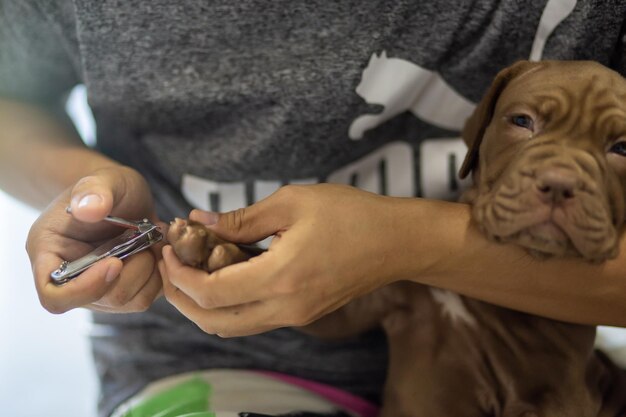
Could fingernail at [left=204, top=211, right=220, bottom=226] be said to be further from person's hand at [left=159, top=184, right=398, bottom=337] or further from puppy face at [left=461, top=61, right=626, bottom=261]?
puppy face at [left=461, top=61, right=626, bottom=261]

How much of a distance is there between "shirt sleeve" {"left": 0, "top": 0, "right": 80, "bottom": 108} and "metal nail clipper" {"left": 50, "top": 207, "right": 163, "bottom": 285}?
509 mm

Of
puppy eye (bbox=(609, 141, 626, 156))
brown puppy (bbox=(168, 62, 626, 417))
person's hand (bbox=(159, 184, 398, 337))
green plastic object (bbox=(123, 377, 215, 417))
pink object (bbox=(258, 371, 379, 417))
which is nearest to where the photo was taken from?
person's hand (bbox=(159, 184, 398, 337))

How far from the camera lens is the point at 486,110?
143 cm

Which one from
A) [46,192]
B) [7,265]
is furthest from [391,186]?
[7,265]

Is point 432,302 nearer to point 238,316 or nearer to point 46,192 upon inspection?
point 238,316

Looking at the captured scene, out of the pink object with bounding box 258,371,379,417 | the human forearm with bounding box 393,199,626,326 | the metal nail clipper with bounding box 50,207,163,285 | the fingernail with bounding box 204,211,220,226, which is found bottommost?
the pink object with bounding box 258,371,379,417

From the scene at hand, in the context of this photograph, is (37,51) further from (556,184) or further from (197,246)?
(556,184)

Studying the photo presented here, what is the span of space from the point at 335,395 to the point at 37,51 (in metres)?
0.99

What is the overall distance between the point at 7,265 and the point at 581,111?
163 centimetres

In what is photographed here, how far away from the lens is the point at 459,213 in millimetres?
1304

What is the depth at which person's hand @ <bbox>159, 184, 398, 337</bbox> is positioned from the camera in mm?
1099

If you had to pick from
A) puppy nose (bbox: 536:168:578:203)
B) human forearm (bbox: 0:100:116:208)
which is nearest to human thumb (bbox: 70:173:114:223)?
human forearm (bbox: 0:100:116:208)

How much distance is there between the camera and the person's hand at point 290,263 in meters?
1.10

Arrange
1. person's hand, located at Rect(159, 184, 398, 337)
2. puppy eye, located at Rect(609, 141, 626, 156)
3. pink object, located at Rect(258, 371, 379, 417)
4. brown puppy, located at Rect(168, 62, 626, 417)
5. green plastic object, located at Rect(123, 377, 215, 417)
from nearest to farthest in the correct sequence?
person's hand, located at Rect(159, 184, 398, 337) < brown puppy, located at Rect(168, 62, 626, 417) < puppy eye, located at Rect(609, 141, 626, 156) < green plastic object, located at Rect(123, 377, 215, 417) < pink object, located at Rect(258, 371, 379, 417)
